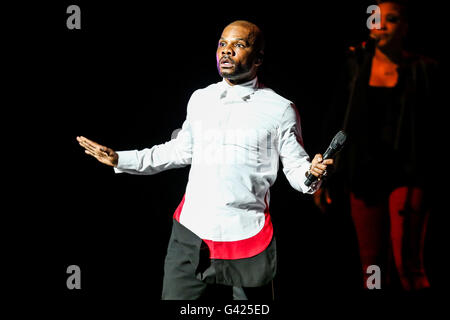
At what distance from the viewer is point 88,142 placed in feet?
6.57

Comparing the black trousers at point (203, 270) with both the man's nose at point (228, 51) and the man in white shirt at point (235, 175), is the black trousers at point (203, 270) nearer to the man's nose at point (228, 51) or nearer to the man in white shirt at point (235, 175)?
the man in white shirt at point (235, 175)

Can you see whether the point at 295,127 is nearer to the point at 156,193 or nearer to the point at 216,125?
the point at 216,125

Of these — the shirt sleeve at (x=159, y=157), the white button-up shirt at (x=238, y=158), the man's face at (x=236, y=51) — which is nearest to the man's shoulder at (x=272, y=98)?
the white button-up shirt at (x=238, y=158)

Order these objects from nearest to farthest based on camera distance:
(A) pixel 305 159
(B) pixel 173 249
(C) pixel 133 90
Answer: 1. (A) pixel 305 159
2. (B) pixel 173 249
3. (C) pixel 133 90

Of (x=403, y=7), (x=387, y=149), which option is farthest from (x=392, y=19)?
(x=387, y=149)

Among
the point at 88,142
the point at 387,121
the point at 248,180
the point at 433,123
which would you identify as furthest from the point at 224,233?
the point at 433,123

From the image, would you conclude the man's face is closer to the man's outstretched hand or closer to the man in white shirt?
the man in white shirt

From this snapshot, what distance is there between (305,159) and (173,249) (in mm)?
634

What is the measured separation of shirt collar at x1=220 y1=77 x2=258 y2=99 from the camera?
1936 mm

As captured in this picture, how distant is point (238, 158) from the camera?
1884mm

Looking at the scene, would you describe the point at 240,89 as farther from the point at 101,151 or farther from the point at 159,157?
the point at 101,151

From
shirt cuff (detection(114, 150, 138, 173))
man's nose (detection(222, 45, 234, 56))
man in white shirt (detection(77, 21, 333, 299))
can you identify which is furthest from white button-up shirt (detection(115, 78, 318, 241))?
shirt cuff (detection(114, 150, 138, 173))

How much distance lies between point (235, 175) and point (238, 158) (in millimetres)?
66

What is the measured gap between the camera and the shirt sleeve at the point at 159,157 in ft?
6.60
